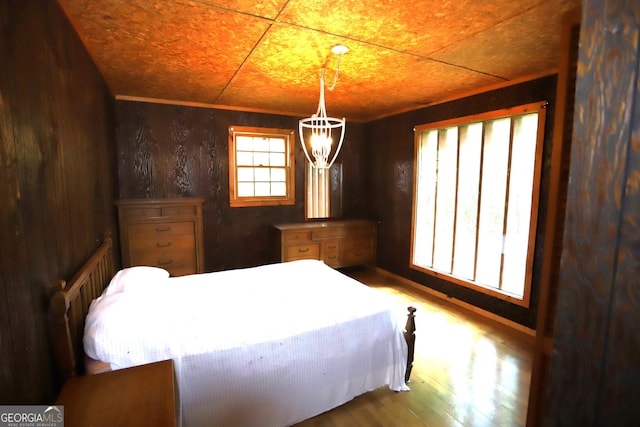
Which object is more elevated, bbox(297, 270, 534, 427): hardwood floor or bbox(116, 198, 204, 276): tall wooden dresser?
bbox(116, 198, 204, 276): tall wooden dresser

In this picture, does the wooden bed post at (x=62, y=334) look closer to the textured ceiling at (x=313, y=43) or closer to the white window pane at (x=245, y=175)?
the textured ceiling at (x=313, y=43)

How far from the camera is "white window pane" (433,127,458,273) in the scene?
344 cm

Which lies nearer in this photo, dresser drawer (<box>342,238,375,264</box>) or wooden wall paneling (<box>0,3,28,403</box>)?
wooden wall paneling (<box>0,3,28,403</box>)

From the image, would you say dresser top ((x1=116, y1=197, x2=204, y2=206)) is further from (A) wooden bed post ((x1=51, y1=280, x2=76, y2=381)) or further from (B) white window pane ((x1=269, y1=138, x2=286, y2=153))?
(A) wooden bed post ((x1=51, y1=280, x2=76, y2=381))

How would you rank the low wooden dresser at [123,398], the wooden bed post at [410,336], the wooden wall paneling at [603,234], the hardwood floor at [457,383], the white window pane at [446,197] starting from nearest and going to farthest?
the wooden wall paneling at [603,234]
the low wooden dresser at [123,398]
the hardwood floor at [457,383]
the wooden bed post at [410,336]
the white window pane at [446,197]

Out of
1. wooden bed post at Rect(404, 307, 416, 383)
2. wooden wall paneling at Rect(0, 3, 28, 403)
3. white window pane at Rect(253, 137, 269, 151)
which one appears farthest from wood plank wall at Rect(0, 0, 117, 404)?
white window pane at Rect(253, 137, 269, 151)

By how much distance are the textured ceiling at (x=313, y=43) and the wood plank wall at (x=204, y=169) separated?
47 centimetres

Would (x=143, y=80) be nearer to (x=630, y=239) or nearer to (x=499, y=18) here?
(x=499, y=18)

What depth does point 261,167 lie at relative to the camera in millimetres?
4188

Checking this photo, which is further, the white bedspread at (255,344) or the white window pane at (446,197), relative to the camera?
the white window pane at (446,197)

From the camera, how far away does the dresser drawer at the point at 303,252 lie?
13.3 feet

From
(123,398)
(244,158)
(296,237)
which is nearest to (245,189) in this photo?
(244,158)

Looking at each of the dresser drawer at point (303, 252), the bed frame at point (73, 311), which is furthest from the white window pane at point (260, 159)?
the bed frame at point (73, 311)

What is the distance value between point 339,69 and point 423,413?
2668 millimetres
